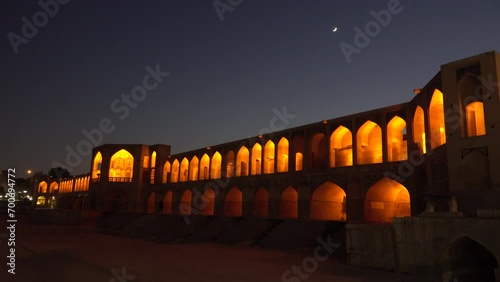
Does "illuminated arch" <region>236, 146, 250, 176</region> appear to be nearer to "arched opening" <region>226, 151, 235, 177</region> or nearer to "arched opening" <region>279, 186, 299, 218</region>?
"arched opening" <region>226, 151, 235, 177</region>

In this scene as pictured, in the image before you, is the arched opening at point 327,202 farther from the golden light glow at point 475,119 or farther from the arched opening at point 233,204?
the golden light glow at point 475,119

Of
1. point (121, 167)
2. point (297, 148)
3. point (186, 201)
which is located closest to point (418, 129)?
point (297, 148)

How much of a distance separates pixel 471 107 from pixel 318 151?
10.2 metres

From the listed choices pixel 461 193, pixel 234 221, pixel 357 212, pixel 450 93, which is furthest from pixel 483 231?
pixel 234 221

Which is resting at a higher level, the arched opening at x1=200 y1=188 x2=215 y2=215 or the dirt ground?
the arched opening at x1=200 y1=188 x2=215 y2=215

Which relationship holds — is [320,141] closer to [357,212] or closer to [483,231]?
[357,212]

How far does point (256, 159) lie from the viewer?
24609 millimetres

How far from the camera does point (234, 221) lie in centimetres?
1852

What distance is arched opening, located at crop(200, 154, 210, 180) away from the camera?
96.1 ft

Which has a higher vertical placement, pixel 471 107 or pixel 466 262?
pixel 471 107

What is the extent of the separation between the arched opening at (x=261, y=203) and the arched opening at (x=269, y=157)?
1375 millimetres

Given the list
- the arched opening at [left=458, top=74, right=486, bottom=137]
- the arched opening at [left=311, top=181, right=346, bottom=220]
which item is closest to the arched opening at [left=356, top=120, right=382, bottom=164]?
the arched opening at [left=311, top=181, right=346, bottom=220]

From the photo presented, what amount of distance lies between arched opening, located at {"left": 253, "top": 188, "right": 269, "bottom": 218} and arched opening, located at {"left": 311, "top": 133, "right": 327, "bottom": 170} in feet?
13.0

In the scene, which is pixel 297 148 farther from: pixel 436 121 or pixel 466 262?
pixel 466 262
